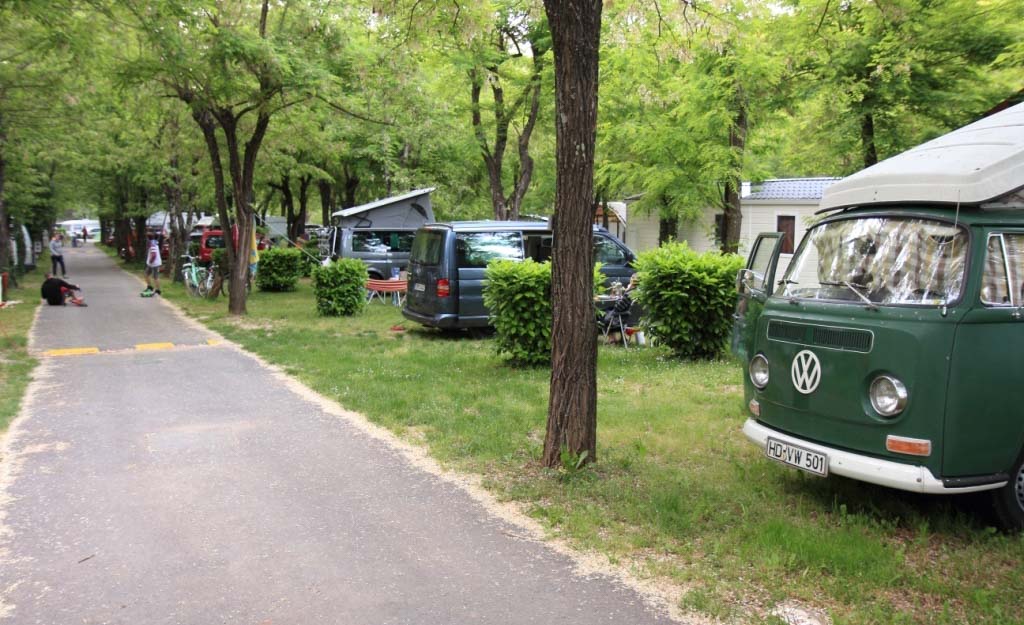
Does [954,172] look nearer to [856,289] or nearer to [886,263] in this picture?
[886,263]

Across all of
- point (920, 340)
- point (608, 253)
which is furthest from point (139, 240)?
point (920, 340)

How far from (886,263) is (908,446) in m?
1.17

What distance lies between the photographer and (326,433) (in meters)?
7.47

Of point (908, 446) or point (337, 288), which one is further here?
point (337, 288)

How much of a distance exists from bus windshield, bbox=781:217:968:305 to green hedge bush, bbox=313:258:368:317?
12639 millimetres

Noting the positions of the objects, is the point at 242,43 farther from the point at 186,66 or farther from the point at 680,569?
the point at 680,569

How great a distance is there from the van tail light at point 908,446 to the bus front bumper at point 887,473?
0.08 metres

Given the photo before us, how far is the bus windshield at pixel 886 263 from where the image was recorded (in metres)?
4.63

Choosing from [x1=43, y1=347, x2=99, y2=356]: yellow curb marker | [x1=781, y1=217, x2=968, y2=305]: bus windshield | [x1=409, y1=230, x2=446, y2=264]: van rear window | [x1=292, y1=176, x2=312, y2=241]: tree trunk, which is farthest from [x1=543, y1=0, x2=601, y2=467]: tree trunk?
[x1=292, y1=176, x2=312, y2=241]: tree trunk

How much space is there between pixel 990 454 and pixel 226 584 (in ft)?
13.9

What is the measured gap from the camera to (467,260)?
13.0 meters

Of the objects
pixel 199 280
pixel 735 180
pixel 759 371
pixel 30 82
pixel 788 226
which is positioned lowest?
pixel 199 280

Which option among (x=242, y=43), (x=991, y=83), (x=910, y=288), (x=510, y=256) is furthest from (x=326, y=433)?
(x=991, y=83)

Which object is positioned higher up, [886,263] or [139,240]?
[886,263]
